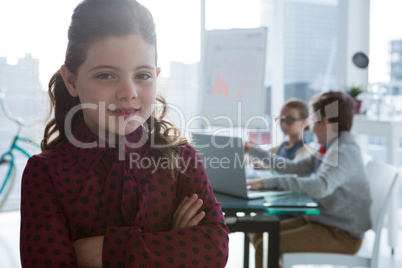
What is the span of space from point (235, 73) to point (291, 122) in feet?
2.30

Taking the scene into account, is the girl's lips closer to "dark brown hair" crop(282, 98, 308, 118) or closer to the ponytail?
the ponytail

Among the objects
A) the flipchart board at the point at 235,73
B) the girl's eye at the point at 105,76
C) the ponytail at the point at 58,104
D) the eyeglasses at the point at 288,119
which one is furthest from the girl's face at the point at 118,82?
the flipchart board at the point at 235,73

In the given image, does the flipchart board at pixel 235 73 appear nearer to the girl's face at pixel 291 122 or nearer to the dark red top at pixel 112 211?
the girl's face at pixel 291 122

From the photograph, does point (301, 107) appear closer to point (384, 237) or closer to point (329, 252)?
point (329, 252)

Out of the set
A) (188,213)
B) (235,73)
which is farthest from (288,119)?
(188,213)

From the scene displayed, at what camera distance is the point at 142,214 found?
955mm

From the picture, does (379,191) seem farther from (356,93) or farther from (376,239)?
(356,93)

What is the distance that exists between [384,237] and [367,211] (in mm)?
1691

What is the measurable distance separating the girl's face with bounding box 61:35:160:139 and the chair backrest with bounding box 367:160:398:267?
118 cm

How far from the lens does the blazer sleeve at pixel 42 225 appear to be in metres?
0.88

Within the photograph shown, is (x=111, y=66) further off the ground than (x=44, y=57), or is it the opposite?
(x=44, y=57)

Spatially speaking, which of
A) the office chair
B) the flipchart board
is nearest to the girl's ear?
the office chair

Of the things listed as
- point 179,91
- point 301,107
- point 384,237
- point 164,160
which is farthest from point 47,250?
point 179,91

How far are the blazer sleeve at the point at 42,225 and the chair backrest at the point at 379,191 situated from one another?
49.5 inches
